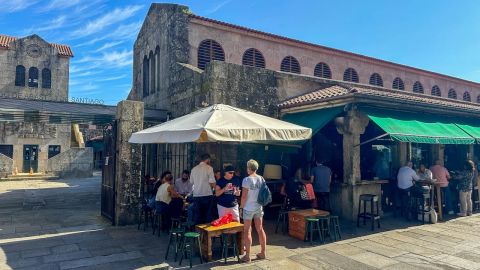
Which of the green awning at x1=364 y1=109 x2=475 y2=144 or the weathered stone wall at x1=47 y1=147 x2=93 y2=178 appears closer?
the green awning at x1=364 y1=109 x2=475 y2=144

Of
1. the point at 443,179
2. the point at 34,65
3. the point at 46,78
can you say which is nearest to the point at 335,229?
the point at 443,179

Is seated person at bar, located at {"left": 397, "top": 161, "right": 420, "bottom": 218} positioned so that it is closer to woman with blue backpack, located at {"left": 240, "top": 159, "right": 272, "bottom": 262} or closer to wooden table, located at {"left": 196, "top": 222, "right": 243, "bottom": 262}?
woman with blue backpack, located at {"left": 240, "top": 159, "right": 272, "bottom": 262}

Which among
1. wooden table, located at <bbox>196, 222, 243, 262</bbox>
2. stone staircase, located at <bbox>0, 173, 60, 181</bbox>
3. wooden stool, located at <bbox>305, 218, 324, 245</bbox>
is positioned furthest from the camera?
stone staircase, located at <bbox>0, 173, 60, 181</bbox>

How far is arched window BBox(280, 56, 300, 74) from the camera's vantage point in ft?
51.6

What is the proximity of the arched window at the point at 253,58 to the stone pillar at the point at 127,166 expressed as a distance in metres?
6.99

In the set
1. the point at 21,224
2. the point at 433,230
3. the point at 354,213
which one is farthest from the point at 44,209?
the point at 433,230

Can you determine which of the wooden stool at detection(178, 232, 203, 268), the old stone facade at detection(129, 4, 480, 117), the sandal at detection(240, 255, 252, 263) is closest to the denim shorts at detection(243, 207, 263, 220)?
the sandal at detection(240, 255, 252, 263)

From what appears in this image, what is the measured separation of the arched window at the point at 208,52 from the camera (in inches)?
527

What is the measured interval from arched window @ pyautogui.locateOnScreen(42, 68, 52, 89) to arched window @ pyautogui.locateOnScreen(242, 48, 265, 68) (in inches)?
985

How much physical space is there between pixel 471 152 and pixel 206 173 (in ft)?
35.7

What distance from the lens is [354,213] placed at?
8883 mm

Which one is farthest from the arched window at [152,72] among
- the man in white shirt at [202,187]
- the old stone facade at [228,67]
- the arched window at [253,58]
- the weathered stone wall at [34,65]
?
the weathered stone wall at [34,65]

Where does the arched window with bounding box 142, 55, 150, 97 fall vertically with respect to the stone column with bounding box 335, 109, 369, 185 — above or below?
above

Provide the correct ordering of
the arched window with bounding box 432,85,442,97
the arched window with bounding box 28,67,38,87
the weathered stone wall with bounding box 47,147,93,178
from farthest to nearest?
the arched window with bounding box 28,67,38,87 → the weathered stone wall with bounding box 47,147,93,178 → the arched window with bounding box 432,85,442,97
